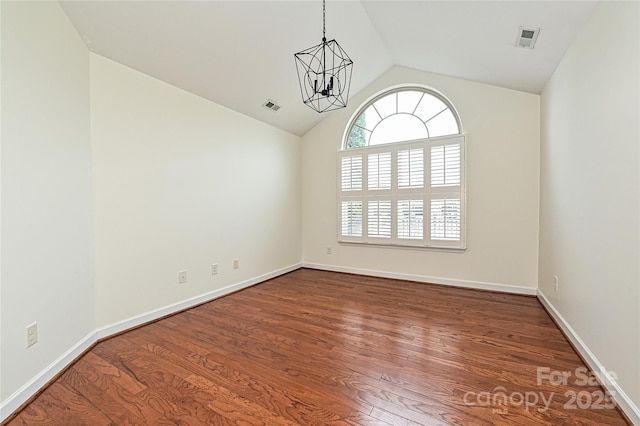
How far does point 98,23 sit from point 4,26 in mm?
665

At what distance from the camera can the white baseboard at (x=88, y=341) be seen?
1488 mm

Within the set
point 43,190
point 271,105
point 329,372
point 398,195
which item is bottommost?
point 329,372

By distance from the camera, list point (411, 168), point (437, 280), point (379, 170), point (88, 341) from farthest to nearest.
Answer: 1. point (379, 170)
2. point (411, 168)
3. point (437, 280)
4. point (88, 341)

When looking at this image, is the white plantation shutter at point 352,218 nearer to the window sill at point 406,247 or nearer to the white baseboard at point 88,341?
the window sill at point 406,247

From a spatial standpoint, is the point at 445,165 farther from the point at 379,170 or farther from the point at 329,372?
the point at 329,372

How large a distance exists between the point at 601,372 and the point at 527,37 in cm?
255

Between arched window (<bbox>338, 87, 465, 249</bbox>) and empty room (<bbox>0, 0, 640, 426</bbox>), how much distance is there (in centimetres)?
3

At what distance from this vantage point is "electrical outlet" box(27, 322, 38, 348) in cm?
161

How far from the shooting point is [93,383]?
5.61 feet

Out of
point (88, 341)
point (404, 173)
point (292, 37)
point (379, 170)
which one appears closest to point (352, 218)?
point (379, 170)

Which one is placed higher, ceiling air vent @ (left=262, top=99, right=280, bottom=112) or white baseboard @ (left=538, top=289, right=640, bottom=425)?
ceiling air vent @ (left=262, top=99, right=280, bottom=112)

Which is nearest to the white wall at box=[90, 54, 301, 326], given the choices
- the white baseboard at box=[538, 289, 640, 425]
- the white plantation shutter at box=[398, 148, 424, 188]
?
the white plantation shutter at box=[398, 148, 424, 188]

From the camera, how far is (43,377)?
1.68 metres

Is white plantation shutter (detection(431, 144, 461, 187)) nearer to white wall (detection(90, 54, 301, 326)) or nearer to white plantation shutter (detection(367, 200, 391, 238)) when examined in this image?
white plantation shutter (detection(367, 200, 391, 238))
